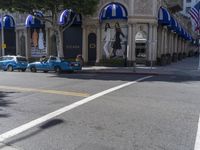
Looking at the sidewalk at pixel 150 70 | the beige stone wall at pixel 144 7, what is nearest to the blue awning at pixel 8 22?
the sidewalk at pixel 150 70

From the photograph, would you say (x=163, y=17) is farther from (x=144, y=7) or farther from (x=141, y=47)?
(x=141, y=47)

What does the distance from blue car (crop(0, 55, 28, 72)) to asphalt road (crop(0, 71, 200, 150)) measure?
672 inches

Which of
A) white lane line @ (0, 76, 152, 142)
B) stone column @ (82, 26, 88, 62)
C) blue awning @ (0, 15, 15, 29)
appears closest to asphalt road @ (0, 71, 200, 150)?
white lane line @ (0, 76, 152, 142)

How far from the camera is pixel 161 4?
31609 millimetres

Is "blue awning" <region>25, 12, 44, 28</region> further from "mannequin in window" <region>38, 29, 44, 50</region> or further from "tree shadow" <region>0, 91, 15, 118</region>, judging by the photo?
"tree shadow" <region>0, 91, 15, 118</region>

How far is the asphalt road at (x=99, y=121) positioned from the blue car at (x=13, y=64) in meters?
17.1

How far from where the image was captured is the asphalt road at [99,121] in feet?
19.4

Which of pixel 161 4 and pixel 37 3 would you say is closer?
pixel 37 3

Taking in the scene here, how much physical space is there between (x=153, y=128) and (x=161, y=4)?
87.9 ft

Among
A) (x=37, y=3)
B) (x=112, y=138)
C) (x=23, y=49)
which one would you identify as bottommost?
(x=112, y=138)

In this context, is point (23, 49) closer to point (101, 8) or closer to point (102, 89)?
point (101, 8)

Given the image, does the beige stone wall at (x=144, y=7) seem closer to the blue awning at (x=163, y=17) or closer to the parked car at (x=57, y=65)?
the blue awning at (x=163, y=17)

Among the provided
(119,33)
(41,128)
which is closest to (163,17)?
(119,33)

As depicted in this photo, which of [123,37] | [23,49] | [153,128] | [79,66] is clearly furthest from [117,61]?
[153,128]
